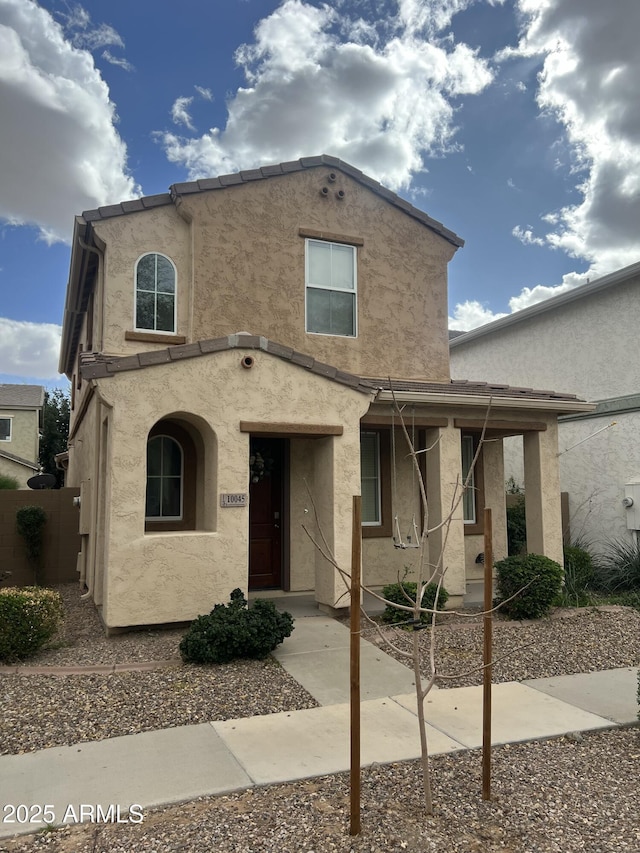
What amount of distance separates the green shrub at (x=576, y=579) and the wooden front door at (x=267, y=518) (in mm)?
4665

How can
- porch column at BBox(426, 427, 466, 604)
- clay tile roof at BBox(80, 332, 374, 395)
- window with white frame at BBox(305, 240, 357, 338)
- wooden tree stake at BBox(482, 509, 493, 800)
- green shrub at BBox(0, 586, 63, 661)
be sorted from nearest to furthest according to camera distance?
wooden tree stake at BBox(482, 509, 493, 800)
green shrub at BBox(0, 586, 63, 661)
clay tile roof at BBox(80, 332, 374, 395)
porch column at BBox(426, 427, 466, 604)
window with white frame at BBox(305, 240, 357, 338)

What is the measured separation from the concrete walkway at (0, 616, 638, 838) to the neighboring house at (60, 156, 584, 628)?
8.17 feet

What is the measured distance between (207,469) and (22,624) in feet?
10.0

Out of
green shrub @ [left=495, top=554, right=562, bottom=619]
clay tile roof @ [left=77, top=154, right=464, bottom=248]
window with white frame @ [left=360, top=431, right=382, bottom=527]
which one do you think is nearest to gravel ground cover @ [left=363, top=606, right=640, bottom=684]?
green shrub @ [left=495, top=554, right=562, bottom=619]

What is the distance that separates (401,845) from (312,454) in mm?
7593

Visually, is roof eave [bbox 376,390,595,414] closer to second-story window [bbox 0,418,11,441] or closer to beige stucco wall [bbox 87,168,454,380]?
beige stucco wall [bbox 87,168,454,380]

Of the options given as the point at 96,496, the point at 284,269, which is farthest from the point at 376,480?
the point at 96,496

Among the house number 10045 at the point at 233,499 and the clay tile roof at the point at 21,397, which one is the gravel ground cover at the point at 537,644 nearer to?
the house number 10045 at the point at 233,499

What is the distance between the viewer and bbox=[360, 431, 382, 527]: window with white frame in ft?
36.8

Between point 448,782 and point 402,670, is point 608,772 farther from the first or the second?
point 402,670

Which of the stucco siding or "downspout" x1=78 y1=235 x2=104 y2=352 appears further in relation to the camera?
the stucco siding

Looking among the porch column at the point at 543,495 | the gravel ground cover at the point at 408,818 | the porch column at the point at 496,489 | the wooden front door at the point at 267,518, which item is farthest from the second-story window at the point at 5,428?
the gravel ground cover at the point at 408,818

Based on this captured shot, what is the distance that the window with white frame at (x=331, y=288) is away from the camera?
11289 millimetres

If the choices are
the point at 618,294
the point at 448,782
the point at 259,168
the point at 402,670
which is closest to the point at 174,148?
the point at 259,168
